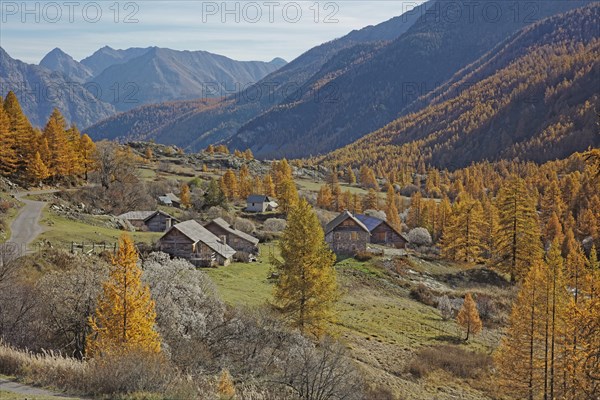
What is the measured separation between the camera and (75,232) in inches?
2105

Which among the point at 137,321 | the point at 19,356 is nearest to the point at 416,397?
the point at 137,321

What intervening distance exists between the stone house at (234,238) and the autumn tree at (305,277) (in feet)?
105

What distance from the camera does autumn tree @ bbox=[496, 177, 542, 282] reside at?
64.1 meters

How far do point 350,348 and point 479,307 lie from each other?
26.0 metres

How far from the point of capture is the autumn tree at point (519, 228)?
6412cm

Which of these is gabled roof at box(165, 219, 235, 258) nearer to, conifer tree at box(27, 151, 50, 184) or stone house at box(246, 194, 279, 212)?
conifer tree at box(27, 151, 50, 184)

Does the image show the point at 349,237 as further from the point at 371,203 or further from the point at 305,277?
the point at 371,203

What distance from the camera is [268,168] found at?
194 m

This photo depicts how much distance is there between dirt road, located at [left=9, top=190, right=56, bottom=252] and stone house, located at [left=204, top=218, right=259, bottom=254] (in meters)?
19.5

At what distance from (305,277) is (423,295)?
30674 mm

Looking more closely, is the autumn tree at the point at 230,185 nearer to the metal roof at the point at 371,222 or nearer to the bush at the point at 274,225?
the bush at the point at 274,225

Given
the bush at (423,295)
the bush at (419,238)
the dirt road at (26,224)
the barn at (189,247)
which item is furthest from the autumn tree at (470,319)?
the bush at (419,238)

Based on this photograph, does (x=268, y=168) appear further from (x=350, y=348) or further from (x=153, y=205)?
(x=350, y=348)

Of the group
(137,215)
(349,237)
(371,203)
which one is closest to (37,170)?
(137,215)
